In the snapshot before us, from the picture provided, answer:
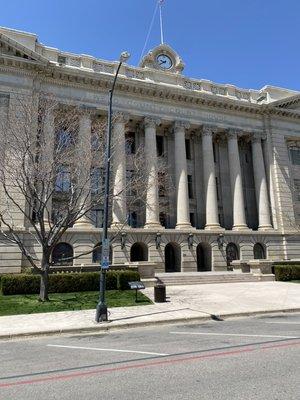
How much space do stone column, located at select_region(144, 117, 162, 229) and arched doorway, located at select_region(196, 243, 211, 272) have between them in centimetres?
609

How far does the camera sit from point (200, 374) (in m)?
6.80

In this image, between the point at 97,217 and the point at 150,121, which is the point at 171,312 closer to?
the point at 97,217

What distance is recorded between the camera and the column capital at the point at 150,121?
125ft

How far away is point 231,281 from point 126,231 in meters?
10.7

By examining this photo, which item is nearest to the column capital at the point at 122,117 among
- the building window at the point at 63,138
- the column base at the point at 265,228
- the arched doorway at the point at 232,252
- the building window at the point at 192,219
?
the building window at the point at 192,219

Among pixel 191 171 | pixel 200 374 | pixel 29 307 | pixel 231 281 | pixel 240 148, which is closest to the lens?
pixel 200 374

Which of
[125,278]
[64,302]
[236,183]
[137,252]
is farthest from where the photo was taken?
[236,183]

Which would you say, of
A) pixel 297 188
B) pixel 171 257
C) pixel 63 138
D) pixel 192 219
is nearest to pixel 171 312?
pixel 63 138

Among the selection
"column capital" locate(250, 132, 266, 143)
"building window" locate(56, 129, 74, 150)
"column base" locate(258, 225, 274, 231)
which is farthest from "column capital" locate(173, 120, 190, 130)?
"building window" locate(56, 129, 74, 150)

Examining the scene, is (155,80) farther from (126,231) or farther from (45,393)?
(45,393)

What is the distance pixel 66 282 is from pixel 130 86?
75.7 ft

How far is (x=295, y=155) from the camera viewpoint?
45562 mm

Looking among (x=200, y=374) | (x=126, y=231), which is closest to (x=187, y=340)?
(x=200, y=374)

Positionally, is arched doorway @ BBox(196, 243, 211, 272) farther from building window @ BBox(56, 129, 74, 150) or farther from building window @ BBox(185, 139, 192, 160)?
building window @ BBox(56, 129, 74, 150)
